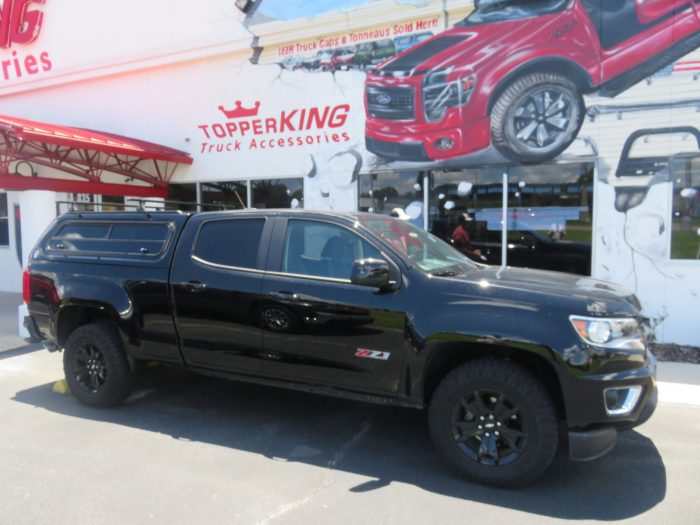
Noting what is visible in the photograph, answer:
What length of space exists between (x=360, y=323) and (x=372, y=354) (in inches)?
9.4

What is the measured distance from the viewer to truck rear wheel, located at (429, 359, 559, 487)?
3.27 meters

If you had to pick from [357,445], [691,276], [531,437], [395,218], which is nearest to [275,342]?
[357,445]

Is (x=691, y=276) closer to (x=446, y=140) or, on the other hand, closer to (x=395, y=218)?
(x=446, y=140)

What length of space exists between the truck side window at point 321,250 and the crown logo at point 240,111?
656 centimetres

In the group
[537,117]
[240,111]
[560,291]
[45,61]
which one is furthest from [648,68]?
[45,61]

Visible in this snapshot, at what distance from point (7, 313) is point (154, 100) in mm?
5164

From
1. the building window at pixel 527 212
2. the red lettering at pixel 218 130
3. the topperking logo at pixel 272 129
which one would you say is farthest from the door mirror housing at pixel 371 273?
the red lettering at pixel 218 130

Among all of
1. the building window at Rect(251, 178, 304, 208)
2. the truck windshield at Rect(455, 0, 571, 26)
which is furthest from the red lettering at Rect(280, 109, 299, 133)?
the truck windshield at Rect(455, 0, 571, 26)

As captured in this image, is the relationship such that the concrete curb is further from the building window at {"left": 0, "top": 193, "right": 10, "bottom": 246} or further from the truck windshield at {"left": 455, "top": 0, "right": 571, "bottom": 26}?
the building window at {"left": 0, "top": 193, "right": 10, "bottom": 246}

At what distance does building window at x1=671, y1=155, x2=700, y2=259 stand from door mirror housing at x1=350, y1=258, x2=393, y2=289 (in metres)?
5.56

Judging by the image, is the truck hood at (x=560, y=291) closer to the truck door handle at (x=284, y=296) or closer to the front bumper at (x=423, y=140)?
the truck door handle at (x=284, y=296)

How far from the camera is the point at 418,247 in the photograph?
13.9 feet

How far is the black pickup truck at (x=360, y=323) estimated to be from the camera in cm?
327

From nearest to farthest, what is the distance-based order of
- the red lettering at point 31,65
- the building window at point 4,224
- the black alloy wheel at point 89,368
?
the black alloy wheel at point 89,368, the red lettering at point 31,65, the building window at point 4,224
